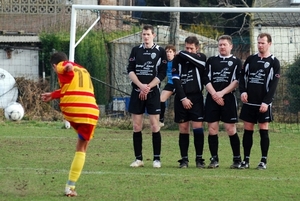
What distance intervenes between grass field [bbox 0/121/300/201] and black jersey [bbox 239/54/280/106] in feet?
3.50

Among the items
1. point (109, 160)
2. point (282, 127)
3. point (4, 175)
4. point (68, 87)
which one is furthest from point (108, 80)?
point (68, 87)

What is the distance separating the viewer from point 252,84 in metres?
11.5

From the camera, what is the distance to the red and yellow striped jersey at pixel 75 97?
8.97m

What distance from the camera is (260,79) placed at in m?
11.5

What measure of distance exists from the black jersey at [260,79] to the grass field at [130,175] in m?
1.07

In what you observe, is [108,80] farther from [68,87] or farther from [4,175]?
[68,87]

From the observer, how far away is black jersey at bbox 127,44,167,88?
460 inches

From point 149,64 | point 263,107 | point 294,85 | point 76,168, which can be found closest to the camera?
point 76,168

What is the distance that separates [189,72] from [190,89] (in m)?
0.26

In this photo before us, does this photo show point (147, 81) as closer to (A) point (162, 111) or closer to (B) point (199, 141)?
(B) point (199, 141)

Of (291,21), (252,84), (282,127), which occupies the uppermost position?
(291,21)

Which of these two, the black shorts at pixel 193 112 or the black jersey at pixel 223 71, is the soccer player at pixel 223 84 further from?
the black shorts at pixel 193 112

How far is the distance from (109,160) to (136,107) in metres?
1.26

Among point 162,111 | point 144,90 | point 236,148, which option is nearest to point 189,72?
point 144,90
